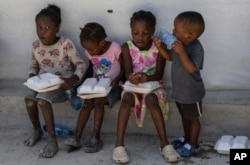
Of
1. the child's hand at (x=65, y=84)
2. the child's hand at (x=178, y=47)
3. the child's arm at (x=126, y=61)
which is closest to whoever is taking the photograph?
the child's hand at (x=178, y=47)

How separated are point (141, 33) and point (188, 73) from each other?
574 millimetres

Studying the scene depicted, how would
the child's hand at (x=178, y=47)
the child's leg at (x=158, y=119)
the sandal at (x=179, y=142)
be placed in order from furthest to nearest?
the sandal at (x=179, y=142) → the child's leg at (x=158, y=119) → the child's hand at (x=178, y=47)

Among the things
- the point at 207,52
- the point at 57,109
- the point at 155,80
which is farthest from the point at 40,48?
the point at 207,52

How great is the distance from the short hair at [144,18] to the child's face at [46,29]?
2.23 ft

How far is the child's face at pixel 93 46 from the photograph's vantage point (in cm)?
527

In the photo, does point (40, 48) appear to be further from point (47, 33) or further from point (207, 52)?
point (207, 52)

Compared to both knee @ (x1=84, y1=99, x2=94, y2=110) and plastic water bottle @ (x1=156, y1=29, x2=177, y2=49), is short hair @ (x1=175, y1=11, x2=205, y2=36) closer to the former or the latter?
plastic water bottle @ (x1=156, y1=29, x2=177, y2=49)

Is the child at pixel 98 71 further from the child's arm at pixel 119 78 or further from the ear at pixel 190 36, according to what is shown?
the ear at pixel 190 36

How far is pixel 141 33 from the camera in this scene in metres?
5.21

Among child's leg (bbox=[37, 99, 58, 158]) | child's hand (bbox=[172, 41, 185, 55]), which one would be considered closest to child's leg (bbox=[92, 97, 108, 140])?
child's leg (bbox=[37, 99, 58, 158])

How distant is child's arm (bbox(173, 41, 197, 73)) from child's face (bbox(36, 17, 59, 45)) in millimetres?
1198

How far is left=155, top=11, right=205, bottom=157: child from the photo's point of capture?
4797 millimetres

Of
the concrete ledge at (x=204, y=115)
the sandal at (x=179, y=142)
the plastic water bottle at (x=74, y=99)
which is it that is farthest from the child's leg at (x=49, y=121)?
the sandal at (x=179, y=142)

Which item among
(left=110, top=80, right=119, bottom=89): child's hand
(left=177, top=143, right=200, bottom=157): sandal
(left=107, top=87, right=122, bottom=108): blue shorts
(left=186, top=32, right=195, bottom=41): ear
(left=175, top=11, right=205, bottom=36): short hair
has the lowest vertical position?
(left=177, top=143, right=200, bottom=157): sandal
